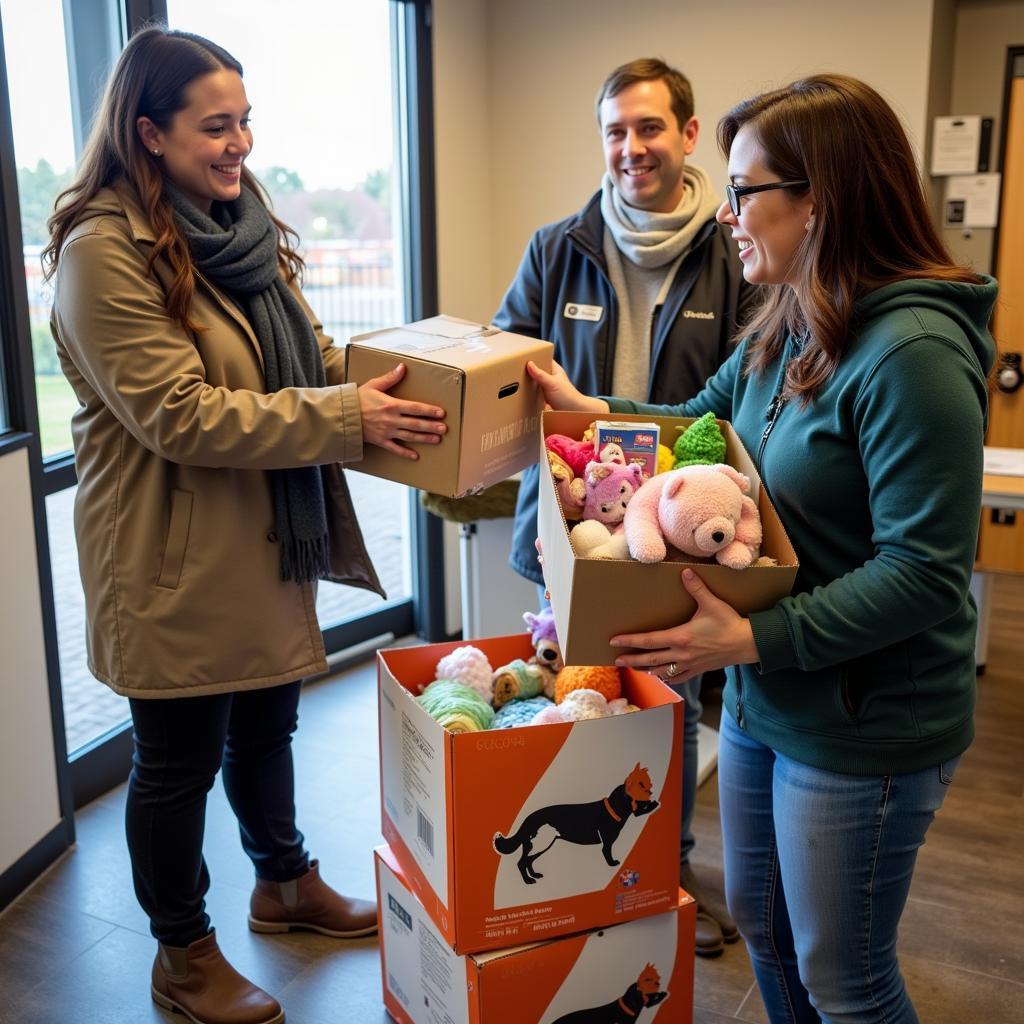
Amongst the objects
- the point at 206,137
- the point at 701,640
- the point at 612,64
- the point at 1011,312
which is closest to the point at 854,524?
the point at 701,640

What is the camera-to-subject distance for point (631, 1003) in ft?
5.74

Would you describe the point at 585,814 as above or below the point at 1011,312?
below

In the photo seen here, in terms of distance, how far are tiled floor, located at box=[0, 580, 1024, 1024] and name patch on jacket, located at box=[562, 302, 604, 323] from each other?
4.16ft

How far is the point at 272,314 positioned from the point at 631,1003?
1278 mm

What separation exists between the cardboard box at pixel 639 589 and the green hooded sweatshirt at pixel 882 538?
0.03 meters

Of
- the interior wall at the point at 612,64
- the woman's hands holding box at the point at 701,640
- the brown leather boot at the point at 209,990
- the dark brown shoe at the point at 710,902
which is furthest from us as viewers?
the interior wall at the point at 612,64

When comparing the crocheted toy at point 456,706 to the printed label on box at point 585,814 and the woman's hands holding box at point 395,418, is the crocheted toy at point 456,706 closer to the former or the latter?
the printed label on box at point 585,814

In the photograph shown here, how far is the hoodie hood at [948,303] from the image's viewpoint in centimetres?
117

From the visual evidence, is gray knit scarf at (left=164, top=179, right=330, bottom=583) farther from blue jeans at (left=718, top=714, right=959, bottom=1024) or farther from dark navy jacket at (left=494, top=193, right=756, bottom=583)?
blue jeans at (left=718, top=714, right=959, bottom=1024)

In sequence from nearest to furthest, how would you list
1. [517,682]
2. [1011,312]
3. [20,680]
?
1. [517,682]
2. [20,680]
3. [1011,312]

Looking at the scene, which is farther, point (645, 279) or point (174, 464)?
point (645, 279)

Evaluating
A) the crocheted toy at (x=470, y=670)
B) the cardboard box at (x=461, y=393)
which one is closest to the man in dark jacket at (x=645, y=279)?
the crocheted toy at (x=470, y=670)

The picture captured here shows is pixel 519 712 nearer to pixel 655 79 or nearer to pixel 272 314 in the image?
pixel 272 314

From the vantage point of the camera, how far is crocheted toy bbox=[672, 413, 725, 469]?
1.44m
